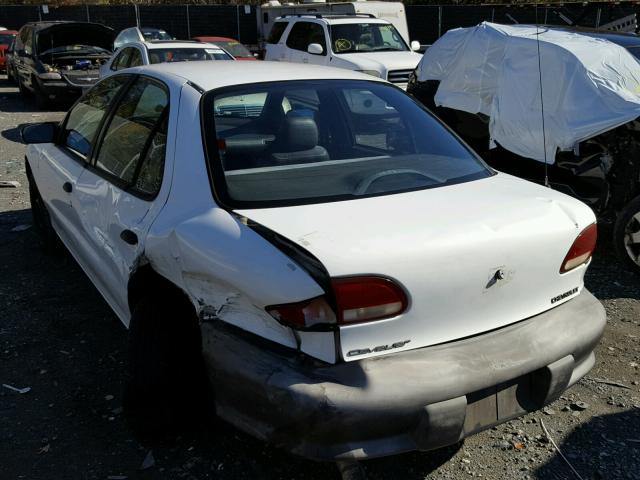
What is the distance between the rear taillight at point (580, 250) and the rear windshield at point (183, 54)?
9.22 m

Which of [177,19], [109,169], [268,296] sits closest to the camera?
[268,296]

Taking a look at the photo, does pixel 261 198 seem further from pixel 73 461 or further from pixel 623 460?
pixel 623 460

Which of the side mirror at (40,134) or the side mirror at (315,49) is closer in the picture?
the side mirror at (40,134)

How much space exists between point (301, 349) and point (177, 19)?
29.7 metres

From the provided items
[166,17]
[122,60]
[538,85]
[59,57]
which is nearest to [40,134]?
[538,85]

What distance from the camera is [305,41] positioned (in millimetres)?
14180

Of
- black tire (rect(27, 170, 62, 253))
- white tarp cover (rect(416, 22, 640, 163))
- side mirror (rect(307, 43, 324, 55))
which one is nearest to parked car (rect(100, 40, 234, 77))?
side mirror (rect(307, 43, 324, 55))

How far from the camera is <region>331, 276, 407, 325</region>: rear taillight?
225cm

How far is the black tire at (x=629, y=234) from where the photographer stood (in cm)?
506

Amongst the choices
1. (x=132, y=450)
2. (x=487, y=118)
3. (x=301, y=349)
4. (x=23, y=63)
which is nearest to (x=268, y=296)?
(x=301, y=349)

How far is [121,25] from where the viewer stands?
29703 millimetres

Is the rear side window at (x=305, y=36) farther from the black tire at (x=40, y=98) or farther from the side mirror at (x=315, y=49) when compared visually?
the black tire at (x=40, y=98)

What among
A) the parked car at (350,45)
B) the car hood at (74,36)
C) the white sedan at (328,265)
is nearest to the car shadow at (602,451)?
the white sedan at (328,265)

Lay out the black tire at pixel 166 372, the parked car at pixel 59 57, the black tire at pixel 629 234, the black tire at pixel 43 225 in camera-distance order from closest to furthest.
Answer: the black tire at pixel 166 372, the black tire at pixel 629 234, the black tire at pixel 43 225, the parked car at pixel 59 57
